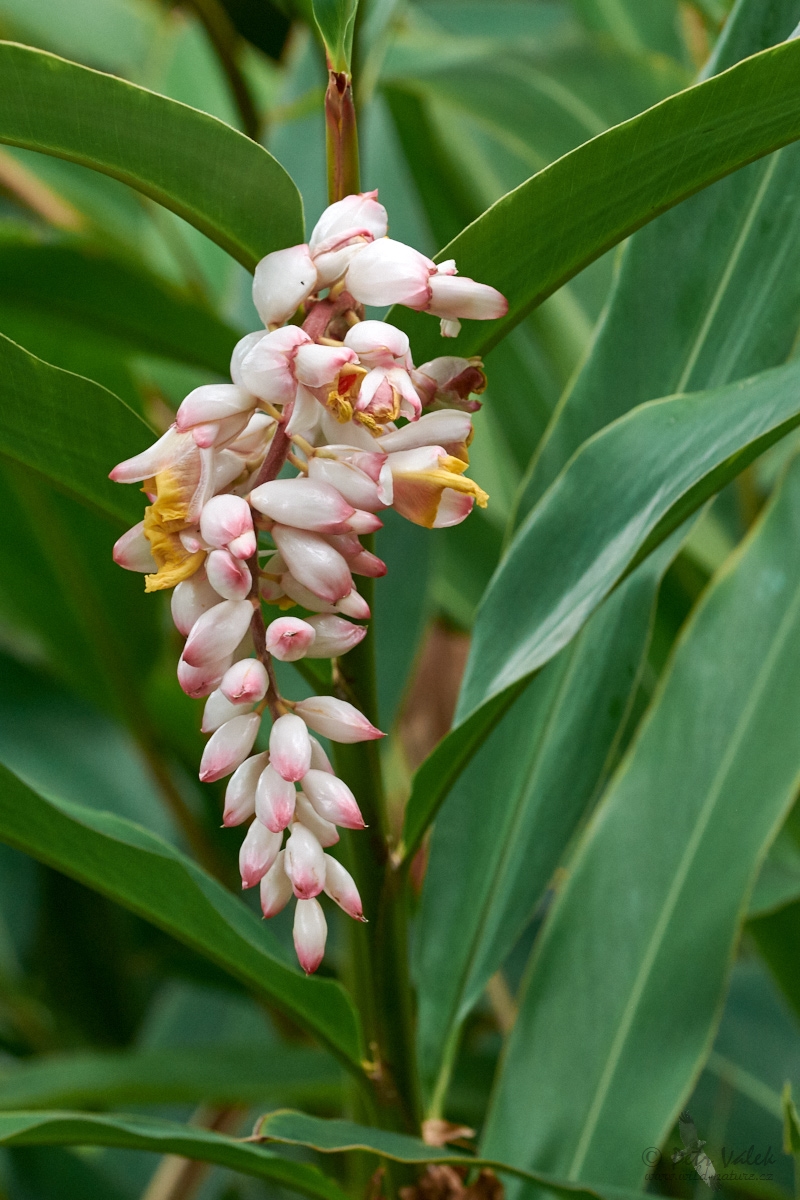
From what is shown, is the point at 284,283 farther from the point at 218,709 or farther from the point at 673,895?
the point at 673,895

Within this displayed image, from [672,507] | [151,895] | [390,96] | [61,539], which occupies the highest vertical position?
[390,96]

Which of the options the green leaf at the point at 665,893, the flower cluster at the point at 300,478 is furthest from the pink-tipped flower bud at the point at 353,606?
the green leaf at the point at 665,893

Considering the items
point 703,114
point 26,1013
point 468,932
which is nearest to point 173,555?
point 703,114

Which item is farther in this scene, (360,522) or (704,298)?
(704,298)

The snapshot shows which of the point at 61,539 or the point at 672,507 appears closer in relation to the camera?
the point at 672,507

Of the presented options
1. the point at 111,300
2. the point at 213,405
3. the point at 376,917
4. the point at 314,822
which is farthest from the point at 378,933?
the point at 111,300

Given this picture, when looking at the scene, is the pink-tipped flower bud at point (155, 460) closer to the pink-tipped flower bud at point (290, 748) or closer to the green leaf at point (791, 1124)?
the pink-tipped flower bud at point (290, 748)

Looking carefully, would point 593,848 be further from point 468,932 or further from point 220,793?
point 220,793
